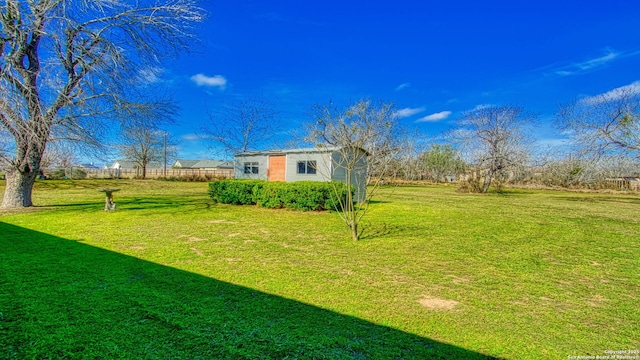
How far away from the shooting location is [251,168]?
16.9 meters

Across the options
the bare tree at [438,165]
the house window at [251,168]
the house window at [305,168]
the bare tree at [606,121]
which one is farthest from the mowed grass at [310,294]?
the bare tree at [438,165]

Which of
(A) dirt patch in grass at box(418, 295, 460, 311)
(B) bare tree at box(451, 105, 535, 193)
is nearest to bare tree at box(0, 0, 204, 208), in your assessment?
(A) dirt patch in grass at box(418, 295, 460, 311)

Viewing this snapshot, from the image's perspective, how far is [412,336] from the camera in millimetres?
2221

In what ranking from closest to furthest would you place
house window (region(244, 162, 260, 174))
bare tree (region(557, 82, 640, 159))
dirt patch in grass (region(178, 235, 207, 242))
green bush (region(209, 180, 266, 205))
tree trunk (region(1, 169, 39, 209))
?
dirt patch in grass (region(178, 235, 207, 242)) < tree trunk (region(1, 169, 39, 209)) < green bush (region(209, 180, 266, 205)) < bare tree (region(557, 82, 640, 159)) < house window (region(244, 162, 260, 174))

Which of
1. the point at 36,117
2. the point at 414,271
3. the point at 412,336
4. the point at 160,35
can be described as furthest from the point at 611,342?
the point at 160,35

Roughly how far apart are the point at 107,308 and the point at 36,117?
6.74m

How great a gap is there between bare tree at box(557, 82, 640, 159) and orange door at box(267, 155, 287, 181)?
13.5m

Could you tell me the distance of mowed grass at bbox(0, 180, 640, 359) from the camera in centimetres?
208

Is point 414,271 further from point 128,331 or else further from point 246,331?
point 128,331

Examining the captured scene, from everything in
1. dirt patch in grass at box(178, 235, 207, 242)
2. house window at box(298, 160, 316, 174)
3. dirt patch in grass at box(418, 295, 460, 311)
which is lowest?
dirt patch in grass at box(418, 295, 460, 311)

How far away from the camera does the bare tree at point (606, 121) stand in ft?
41.0

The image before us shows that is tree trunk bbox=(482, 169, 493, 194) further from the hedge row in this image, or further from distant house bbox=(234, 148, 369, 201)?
the hedge row

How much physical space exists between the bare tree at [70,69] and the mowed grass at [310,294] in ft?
8.78

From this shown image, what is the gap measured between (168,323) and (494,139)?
24.1m
